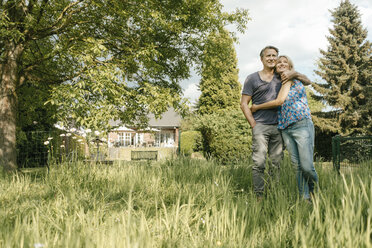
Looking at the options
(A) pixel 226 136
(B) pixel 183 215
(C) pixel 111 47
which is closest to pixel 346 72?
(A) pixel 226 136

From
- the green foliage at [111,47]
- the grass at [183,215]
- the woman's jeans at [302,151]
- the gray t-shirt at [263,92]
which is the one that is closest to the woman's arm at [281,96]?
the gray t-shirt at [263,92]

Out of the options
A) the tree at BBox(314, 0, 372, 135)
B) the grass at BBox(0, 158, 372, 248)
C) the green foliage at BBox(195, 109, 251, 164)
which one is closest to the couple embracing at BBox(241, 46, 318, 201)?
the grass at BBox(0, 158, 372, 248)

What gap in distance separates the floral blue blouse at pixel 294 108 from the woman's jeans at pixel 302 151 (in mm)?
62

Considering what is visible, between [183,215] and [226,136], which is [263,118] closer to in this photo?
[183,215]

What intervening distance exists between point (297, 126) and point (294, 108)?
0.64 feet

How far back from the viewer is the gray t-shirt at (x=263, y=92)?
3.36m

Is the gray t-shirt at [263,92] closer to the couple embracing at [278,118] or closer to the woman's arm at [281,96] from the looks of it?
the couple embracing at [278,118]

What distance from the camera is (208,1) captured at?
7.23m

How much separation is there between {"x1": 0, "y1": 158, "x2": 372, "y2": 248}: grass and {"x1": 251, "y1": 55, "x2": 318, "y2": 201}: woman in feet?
0.66

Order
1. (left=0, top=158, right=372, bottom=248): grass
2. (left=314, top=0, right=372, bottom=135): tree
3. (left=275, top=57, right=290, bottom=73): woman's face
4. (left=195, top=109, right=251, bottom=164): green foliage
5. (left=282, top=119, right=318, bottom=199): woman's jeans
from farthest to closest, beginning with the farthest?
(left=314, top=0, right=372, bottom=135): tree
(left=195, top=109, right=251, bottom=164): green foliage
(left=275, top=57, right=290, bottom=73): woman's face
(left=282, top=119, right=318, bottom=199): woman's jeans
(left=0, top=158, right=372, bottom=248): grass

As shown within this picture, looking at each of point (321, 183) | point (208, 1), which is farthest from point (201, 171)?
point (208, 1)

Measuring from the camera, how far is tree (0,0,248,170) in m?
5.82

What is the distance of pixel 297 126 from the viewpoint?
3.05 metres

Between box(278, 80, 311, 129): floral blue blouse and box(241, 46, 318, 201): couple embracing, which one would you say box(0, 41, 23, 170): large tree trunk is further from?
box(278, 80, 311, 129): floral blue blouse
